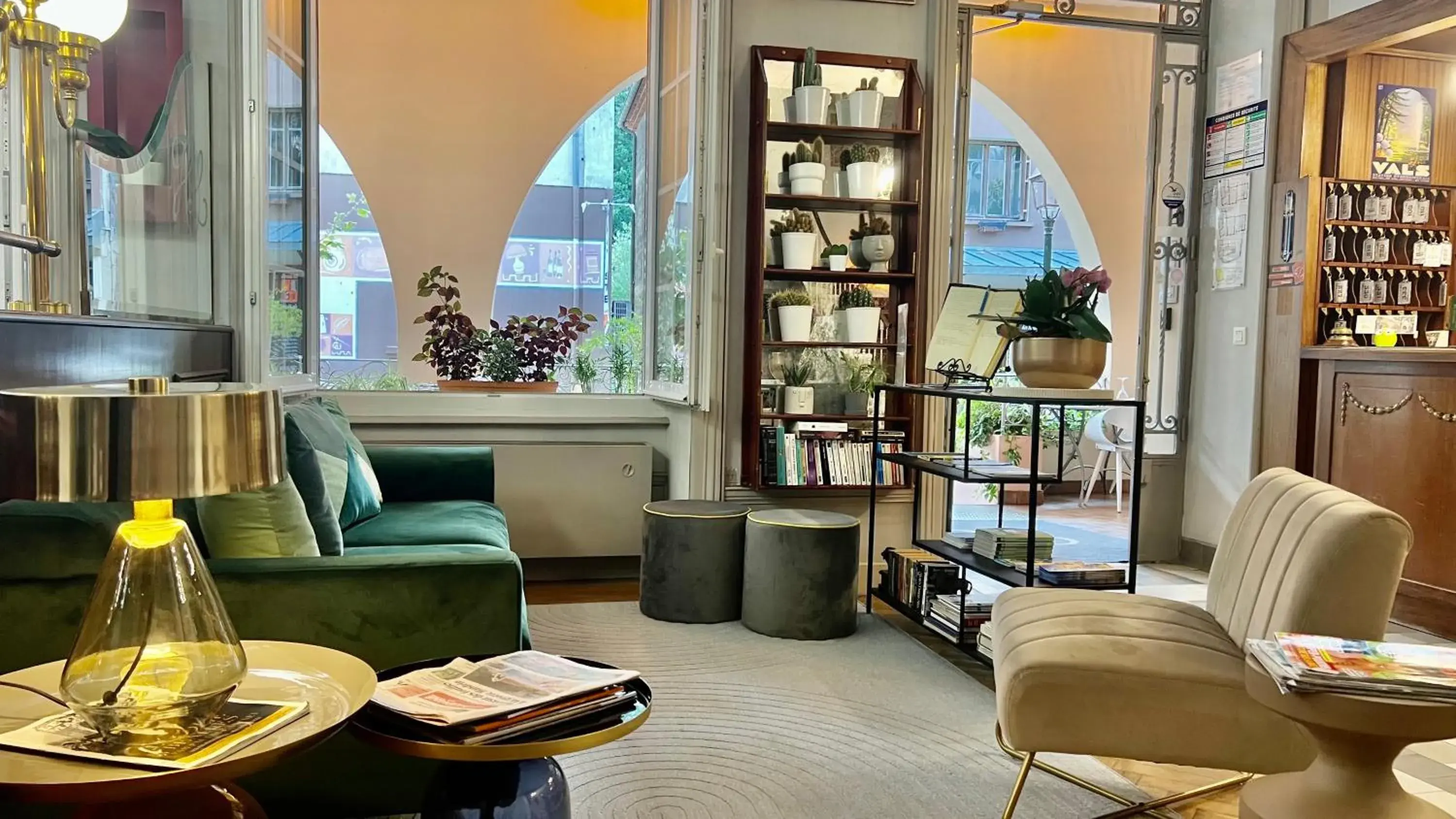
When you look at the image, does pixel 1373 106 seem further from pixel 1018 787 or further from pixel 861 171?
pixel 1018 787

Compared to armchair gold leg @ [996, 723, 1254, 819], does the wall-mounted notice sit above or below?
above

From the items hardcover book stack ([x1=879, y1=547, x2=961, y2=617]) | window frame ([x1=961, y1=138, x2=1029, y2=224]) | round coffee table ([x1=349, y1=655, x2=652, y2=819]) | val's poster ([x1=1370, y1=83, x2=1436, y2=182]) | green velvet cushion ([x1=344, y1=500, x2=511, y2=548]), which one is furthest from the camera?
window frame ([x1=961, y1=138, x2=1029, y2=224])

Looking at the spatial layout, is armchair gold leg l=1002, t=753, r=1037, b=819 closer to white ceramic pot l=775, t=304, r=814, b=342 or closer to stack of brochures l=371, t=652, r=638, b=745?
stack of brochures l=371, t=652, r=638, b=745

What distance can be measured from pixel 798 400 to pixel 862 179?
3.06 feet

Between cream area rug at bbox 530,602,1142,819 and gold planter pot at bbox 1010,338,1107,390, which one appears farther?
gold planter pot at bbox 1010,338,1107,390

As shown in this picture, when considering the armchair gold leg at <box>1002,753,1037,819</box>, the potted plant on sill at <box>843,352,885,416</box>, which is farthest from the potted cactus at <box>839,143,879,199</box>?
the armchair gold leg at <box>1002,753,1037,819</box>

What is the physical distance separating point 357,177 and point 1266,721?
6951 millimetres

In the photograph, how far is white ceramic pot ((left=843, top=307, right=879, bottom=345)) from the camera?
13.6ft

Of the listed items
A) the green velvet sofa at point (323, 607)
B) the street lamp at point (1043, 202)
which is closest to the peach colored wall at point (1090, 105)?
the street lamp at point (1043, 202)

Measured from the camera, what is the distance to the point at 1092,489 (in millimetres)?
7664

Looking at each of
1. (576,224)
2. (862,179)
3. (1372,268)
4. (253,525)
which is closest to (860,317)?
(862,179)

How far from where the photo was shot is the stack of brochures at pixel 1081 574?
117 inches

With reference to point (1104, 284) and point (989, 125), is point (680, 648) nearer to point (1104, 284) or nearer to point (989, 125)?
point (1104, 284)

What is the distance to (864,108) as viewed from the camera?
4.09m
